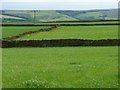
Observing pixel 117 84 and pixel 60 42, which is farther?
pixel 60 42

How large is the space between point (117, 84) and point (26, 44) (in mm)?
39501

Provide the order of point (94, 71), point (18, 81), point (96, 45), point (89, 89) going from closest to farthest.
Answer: point (89, 89) < point (18, 81) < point (94, 71) < point (96, 45)

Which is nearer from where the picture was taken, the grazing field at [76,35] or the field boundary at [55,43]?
the field boundary at [55,43]

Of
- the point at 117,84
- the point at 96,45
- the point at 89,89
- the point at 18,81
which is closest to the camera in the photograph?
the point at 89,89

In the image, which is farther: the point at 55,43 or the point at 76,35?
the point at 76,35

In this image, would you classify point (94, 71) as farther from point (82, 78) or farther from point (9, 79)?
point (9, 79)

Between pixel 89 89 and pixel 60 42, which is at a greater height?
pixel 89 89

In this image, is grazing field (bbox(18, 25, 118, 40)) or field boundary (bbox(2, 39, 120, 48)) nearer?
field boundary (bbox(2, 39, 120, 48))

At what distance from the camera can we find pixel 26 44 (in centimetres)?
5641

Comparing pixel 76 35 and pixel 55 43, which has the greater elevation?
pixel 55 43

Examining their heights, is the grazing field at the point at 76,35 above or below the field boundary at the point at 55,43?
below

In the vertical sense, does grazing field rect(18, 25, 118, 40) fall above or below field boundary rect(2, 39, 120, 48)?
below

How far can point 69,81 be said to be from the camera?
63.8 ft

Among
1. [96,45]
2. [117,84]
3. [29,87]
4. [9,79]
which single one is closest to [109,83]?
[117,84]
